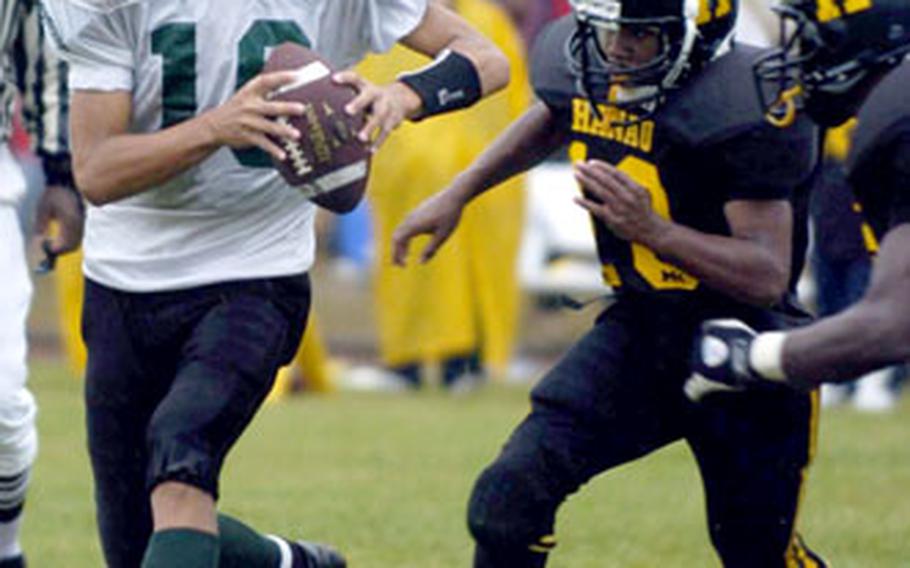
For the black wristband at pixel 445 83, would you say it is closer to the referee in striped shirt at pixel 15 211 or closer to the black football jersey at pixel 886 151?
the black football jersey at pixel 886 151

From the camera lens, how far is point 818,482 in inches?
329

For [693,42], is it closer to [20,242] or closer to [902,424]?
[20,242]

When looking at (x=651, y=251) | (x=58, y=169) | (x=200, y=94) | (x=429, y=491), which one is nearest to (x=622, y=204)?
(x=651, y=251)

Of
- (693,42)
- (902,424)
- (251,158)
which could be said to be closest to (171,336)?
(251,158)

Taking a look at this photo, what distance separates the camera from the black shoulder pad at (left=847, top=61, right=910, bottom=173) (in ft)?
13.8

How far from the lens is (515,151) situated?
5.34m

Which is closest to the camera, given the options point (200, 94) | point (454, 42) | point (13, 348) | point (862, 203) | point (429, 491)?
point (862, 203)

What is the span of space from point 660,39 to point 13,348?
179 cm

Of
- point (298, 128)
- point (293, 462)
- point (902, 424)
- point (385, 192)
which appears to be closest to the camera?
point (298, 128)

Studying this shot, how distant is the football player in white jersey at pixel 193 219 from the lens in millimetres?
4738

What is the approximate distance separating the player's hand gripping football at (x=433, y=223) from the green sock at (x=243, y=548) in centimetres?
70

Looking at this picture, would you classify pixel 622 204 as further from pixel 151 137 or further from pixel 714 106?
pixel 151 137

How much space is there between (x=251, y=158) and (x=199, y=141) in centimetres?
30

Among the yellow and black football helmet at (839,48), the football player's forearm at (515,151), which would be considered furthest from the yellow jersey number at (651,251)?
the yellow and black football helmet at (839,48)
